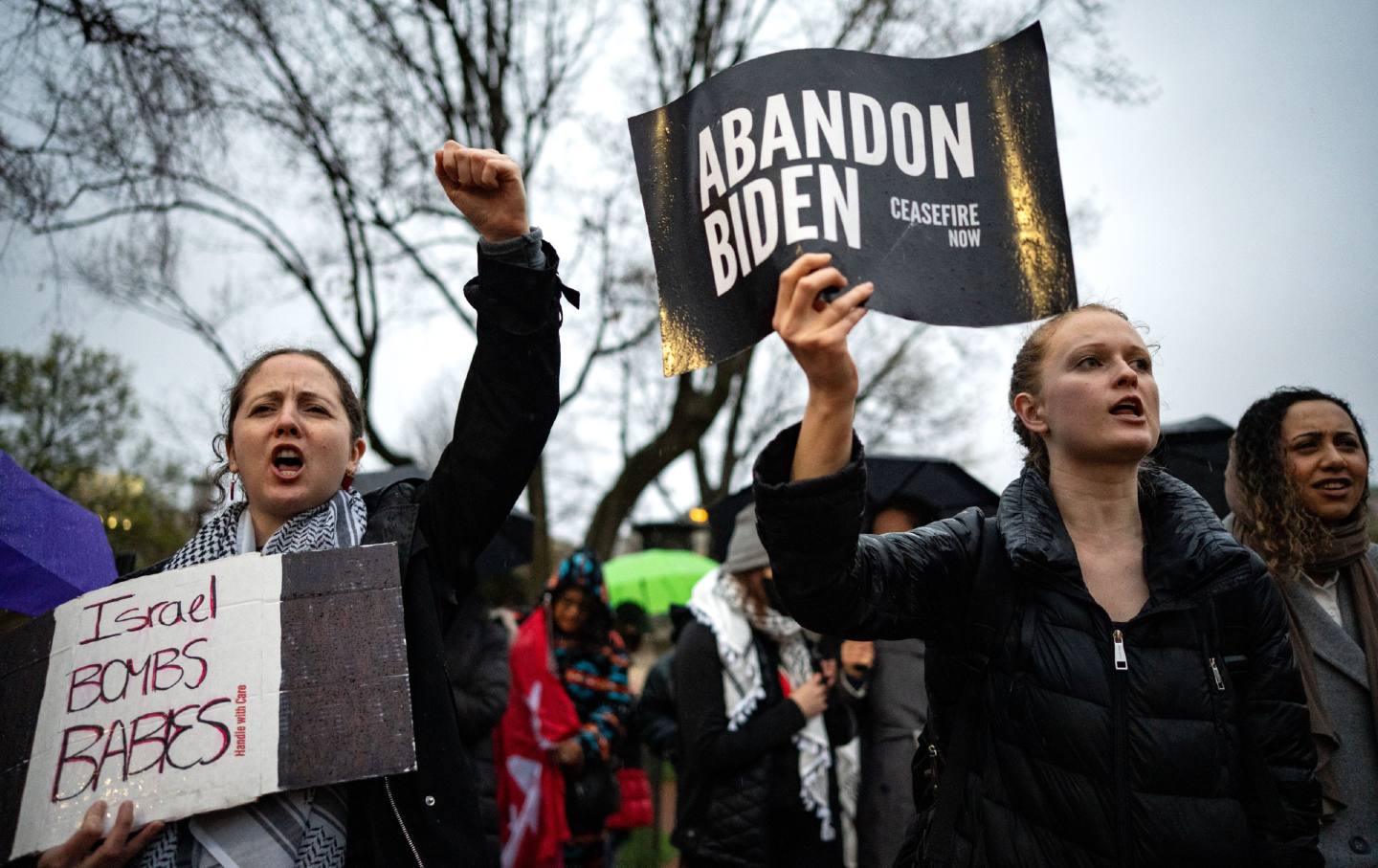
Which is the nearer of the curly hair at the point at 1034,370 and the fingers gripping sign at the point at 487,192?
the fingers gripping sign at the point at 487,192

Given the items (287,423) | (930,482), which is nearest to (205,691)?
(287,423)

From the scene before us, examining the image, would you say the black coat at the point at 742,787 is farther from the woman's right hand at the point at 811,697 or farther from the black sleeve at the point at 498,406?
the black sleeve at the point at 498,406

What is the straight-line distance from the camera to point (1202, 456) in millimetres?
4438

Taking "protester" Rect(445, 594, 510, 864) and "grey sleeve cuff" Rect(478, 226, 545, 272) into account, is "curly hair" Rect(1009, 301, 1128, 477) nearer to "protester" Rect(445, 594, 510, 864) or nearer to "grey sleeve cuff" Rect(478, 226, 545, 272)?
"grey sleeve cuff" Rect(478, 226, 545, 272)

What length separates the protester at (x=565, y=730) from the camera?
5.06 metres

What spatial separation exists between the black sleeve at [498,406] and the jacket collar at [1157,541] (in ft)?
3.23

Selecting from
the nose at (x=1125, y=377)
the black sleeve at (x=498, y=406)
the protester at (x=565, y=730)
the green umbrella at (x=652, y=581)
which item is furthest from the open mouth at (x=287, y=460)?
the green umbrella at (x=652, y=581)

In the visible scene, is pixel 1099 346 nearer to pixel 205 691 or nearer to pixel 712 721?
pixel 205 691

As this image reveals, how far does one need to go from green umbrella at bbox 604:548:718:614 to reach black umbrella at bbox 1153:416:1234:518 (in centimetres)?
525

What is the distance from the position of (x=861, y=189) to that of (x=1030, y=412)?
29.1 inches

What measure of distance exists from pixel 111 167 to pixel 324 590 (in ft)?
9.21

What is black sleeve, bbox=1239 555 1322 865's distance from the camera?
1779 millimetres

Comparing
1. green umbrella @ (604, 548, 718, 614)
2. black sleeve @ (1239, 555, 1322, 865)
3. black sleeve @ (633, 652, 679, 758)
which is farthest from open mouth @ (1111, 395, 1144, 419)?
green umbrella @ (604, 548, 718, 614)

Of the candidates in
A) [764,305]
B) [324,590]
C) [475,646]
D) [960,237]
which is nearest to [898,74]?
[960,237]
